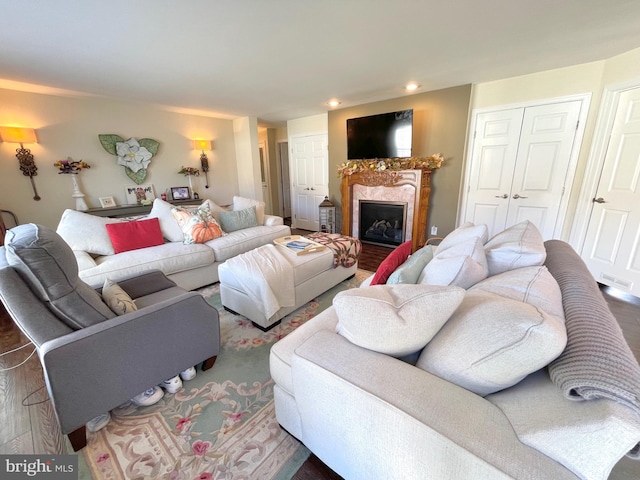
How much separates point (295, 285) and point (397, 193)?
247 centimetres

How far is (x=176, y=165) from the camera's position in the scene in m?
4.33

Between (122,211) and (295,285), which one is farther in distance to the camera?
(122,211)

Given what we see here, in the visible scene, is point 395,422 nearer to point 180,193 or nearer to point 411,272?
point 411,272

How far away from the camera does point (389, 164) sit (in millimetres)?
3842

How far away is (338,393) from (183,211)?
2832 millimetres

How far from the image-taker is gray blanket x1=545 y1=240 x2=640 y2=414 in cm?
56

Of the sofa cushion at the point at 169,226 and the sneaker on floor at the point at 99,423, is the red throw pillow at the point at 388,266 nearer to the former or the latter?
the sneaker on floor at the point at 99,423

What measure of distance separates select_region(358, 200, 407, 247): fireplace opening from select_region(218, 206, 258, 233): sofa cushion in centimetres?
184

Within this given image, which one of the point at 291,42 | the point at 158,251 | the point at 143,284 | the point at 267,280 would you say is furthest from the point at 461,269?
the point at 158,251

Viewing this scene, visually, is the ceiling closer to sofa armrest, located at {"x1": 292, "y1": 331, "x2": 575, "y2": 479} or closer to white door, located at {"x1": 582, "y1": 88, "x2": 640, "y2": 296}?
white door, located at {"x1": 582, "y1": 88, "x2": 640, "y2": 296}

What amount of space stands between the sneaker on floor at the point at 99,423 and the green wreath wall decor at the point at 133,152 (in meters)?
3.59

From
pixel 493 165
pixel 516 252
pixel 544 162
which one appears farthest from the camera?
pixel 493 165

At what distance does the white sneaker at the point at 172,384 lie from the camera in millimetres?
1471

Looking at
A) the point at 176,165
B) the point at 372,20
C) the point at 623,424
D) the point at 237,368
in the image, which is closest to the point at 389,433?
the point at 623,424
